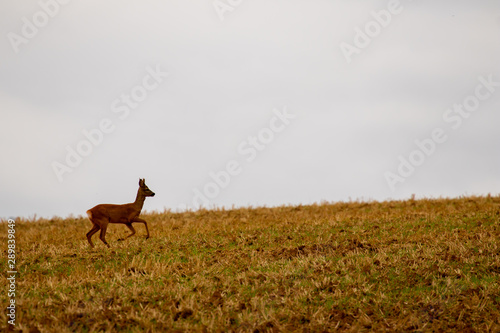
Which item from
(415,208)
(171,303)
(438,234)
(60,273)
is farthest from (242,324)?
(415,208)

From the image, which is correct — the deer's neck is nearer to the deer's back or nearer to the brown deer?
the brown deer

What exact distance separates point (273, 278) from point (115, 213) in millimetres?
6514

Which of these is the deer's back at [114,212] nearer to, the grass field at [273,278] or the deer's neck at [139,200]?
the deer's neck at [139,200]

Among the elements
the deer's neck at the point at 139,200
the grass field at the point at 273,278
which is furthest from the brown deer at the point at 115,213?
the grass field at the point at 273,278

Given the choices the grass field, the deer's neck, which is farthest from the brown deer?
the grass field

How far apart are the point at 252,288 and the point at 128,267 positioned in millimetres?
3611

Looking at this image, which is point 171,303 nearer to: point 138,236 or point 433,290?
point 433,290

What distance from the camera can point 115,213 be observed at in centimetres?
1556

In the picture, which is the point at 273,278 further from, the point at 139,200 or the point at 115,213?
the point at 139,200

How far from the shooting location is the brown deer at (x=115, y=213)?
603 inches

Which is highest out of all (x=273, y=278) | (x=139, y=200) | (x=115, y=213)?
(x=139, y=200)

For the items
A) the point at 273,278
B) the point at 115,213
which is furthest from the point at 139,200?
the point at 273,278

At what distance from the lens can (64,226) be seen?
2312 cm

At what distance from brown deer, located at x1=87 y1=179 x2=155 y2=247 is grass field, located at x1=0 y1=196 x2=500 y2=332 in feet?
1.93
